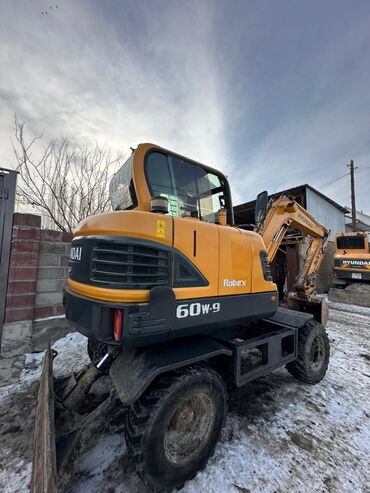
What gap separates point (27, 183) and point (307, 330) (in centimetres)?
758

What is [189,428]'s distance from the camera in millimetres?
2037

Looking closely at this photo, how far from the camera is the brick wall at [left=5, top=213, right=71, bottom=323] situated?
3.80 metres

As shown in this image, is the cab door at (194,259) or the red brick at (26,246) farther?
the red brick at (26,246)

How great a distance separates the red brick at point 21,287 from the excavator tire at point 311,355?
4.14 metres

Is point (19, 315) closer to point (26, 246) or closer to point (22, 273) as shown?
point (22, 273)

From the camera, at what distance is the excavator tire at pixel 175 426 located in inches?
66.4

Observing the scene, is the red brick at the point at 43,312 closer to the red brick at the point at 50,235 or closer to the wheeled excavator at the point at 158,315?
the red brick at the point at 50,235

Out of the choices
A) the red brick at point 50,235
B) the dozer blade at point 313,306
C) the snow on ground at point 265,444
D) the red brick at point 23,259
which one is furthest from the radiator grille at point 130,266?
the dozer blade at point 313,306

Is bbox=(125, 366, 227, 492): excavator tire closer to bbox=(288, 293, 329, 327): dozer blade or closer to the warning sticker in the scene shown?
the warning sticker

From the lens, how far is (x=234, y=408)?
268cm

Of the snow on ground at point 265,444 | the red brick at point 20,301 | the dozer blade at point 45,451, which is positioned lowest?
the snow on ground at point 265,444

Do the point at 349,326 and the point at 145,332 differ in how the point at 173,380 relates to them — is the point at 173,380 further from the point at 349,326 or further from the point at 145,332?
the point at 349,326

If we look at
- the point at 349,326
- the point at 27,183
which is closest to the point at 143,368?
the point at 349,326

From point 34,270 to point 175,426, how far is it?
333 cm
